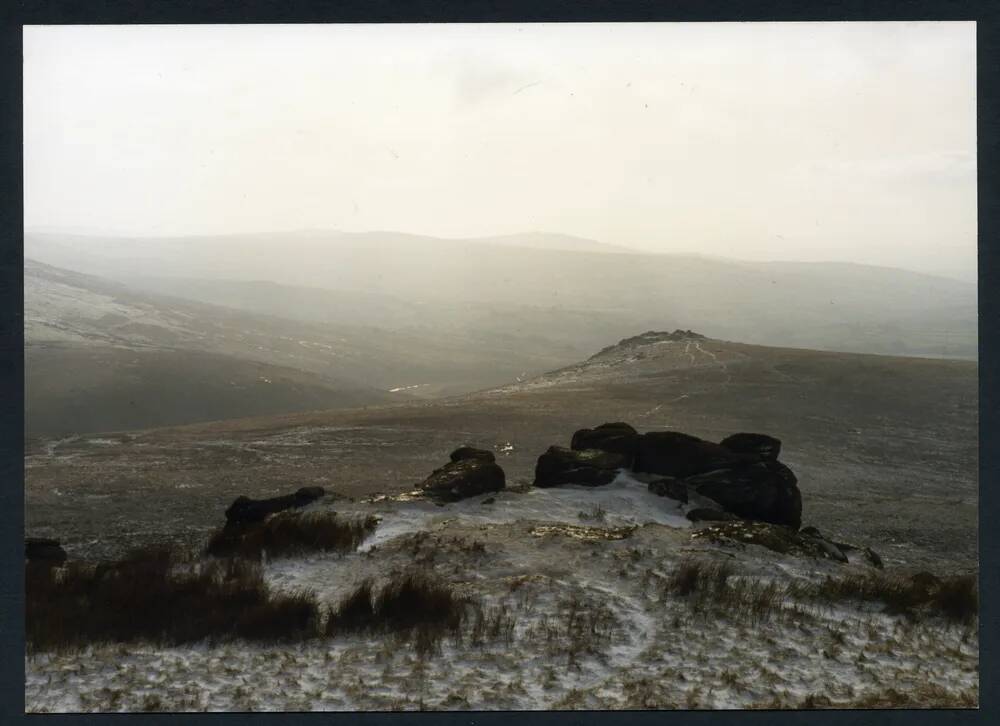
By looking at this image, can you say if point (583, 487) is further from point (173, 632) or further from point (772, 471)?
point (173, 632)

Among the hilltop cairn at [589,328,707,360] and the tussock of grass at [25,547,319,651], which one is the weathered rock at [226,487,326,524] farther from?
the hilltop cairn at [589,328,707,360]

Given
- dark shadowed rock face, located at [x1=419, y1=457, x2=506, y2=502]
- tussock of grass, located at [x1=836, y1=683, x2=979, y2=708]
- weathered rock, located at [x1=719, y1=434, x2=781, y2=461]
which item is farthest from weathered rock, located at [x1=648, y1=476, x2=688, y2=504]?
tussock of grass, located at [x1=836, y1=683, x2=979, y2=708]

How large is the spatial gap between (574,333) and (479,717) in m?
81.7

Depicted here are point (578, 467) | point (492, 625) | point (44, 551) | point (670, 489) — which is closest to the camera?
point (492, 625)

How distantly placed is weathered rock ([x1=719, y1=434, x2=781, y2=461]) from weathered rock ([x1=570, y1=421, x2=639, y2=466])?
158 cm

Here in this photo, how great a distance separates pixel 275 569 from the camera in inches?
392

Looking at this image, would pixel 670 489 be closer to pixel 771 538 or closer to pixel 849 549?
pixel 771 538

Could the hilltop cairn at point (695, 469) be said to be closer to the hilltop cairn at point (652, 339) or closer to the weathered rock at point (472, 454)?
the weathered rock at point (472, 454)

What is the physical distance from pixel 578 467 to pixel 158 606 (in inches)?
247

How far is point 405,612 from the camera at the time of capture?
8711mm

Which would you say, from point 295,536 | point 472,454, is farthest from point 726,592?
point 295,536

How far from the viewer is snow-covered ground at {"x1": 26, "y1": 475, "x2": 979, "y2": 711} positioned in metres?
7.57

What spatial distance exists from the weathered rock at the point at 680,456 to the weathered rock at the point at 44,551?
27.3ft

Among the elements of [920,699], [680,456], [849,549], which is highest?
[680,456]
